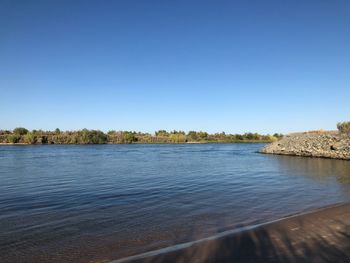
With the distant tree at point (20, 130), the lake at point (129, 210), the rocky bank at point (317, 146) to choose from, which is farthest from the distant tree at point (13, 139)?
the lake at point (129, 210)

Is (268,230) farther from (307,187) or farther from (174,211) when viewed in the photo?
(307,187)

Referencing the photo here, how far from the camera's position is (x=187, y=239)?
723 cm

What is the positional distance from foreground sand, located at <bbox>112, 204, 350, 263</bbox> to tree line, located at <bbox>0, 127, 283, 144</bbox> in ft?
348

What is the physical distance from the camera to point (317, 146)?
36750 millimetres

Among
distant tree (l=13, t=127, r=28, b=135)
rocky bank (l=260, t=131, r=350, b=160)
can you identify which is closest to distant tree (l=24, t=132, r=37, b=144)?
distant tree (l=13, t=127, r=28, b=135)

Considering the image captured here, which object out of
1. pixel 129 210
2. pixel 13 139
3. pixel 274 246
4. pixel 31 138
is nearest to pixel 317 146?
pixel 129 210

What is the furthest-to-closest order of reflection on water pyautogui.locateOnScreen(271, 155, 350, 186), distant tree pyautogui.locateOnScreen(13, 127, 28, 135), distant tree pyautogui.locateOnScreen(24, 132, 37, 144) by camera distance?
distant tree pyautogui.locateOnScreen(13, 127, 28, 135) → distant tree pyautogui.locateOnScreen(24, 132, 37, 144) → reflection on water pyautogui.locateOnScreen(271, 155, 350, 186)

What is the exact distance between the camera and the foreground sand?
226 inches

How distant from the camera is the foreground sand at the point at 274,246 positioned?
5.75 m

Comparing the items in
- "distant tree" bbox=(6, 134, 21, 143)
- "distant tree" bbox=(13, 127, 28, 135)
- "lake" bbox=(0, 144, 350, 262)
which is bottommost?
"lake" bbox=(0, 144, 350, 262)

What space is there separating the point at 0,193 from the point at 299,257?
1307cm

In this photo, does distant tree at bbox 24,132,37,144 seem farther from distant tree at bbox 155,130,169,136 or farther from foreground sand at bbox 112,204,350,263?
foreground sand at bbox 112,204,350,263

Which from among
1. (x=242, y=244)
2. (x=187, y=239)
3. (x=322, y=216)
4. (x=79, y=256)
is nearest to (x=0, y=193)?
(x=79, y=256)

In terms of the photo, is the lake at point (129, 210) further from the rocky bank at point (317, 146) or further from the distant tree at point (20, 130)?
the distant tree at point (20, 130)
